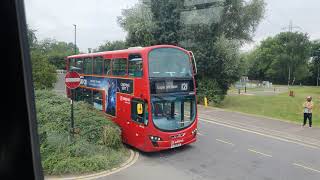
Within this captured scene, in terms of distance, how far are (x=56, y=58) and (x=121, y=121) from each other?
41.3 feet

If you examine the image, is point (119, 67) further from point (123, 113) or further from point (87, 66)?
point (87, 66)

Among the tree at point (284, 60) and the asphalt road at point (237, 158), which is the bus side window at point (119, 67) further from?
the tree at point (284, 60)

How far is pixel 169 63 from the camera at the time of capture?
36.4 ft

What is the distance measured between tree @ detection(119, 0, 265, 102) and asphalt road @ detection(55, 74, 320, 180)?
10274 mm

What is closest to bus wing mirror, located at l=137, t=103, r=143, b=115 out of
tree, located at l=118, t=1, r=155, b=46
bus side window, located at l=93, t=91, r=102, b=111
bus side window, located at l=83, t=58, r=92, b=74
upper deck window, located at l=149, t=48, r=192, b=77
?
upper deck window, located at l=149, t=48, r=192, b=77

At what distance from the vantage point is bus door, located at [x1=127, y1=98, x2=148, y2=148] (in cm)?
1049

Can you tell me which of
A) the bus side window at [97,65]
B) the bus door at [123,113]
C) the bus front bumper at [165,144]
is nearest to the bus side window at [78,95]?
the bus side window at [97,65]

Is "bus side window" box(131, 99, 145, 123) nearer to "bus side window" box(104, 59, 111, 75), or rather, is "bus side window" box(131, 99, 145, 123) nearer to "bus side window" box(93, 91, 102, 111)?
"bus side window" box(104, 59, 111, 75)

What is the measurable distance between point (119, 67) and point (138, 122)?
2.28m

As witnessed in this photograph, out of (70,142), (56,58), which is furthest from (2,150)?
(56,58)

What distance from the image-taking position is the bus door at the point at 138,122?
10492 mm

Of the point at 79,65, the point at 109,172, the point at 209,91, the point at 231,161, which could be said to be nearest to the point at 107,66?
the point at 79,65

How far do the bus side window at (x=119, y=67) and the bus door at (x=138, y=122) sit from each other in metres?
1.18

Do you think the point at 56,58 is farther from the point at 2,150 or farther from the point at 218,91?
the point at 2,150
